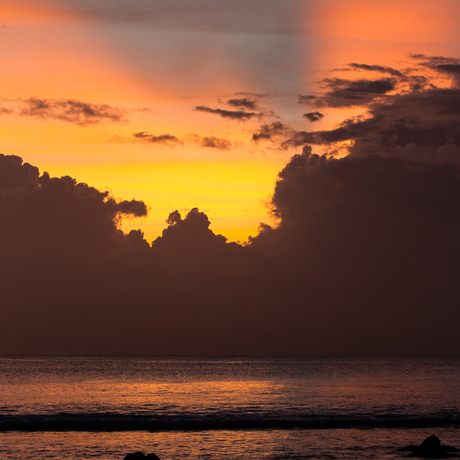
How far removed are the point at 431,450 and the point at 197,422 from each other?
23.4 meters

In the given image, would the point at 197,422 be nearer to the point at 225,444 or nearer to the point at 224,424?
the point at 224,424

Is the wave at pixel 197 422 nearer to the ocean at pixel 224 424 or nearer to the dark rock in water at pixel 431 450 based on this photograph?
the ocean at pixel 224 424

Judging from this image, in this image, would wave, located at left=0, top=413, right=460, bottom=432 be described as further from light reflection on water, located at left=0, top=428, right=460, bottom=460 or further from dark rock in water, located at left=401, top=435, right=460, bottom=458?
dark rock in water, located at left=401, top=435, right=460, bottom=458

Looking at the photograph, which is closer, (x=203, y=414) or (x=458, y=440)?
(x=458, y=440)

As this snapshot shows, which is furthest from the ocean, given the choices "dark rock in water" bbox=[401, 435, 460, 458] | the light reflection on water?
"dark rock in water" bbox=[401, 435, 460, 458]

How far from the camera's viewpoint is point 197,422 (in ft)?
188

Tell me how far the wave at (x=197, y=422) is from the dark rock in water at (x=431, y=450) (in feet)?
41.2

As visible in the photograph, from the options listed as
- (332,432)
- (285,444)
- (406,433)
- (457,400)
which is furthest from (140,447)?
(457,400)

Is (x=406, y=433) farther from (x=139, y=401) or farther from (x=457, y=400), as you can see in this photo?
(x=139, y=401)

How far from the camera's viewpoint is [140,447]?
43406 millimetres

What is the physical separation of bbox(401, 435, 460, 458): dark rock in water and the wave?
41.2ft

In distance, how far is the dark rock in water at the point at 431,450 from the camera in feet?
131

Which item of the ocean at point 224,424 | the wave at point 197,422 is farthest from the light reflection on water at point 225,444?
the wave at point 197,422

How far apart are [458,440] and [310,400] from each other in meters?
36.1
